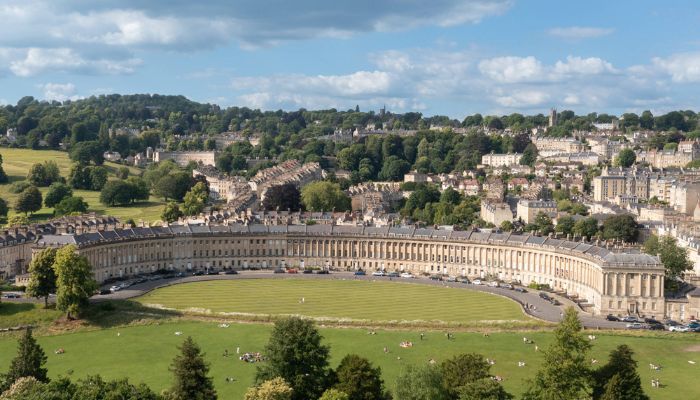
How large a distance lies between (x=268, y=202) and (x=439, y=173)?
65.3m

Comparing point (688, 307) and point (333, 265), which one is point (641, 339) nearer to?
point (688, 307)

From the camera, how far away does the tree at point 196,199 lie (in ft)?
414

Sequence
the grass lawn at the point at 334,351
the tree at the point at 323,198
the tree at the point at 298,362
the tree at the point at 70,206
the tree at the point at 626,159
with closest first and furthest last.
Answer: the tree at the point at 298,362 < the grass lawn at the point at 334,351 < the tree at the point at 70,206 < the tree at the point at 323,198 < the tree at the point at 626,159

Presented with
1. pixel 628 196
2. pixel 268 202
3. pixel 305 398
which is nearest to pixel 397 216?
pixel 268 202

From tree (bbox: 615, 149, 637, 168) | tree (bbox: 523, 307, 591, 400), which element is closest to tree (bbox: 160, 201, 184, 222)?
tree (bbox: 523, 307, 591, 400)

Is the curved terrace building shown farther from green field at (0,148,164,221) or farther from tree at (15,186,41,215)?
tree at (15,186,41,215)

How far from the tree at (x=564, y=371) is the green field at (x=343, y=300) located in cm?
2103

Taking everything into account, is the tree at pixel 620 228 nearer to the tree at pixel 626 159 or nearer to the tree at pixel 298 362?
the tree at pixel 298 362

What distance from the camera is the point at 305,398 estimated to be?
44.7 metres

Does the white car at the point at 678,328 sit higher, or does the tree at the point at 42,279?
the tree at the point at 42,279

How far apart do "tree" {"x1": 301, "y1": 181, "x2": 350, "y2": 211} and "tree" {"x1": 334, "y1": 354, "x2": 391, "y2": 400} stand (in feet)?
273

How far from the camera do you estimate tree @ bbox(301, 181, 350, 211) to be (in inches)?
5098

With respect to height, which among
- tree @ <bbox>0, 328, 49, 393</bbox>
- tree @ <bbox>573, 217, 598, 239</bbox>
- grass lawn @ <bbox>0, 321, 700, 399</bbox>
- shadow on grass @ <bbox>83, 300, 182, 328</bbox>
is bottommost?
grass lawn @ <bbox>0, 321, 700, 399</bbox>

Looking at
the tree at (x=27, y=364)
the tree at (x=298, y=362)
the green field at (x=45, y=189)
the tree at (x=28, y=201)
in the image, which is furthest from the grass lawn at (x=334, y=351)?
the tree at (x=28, y=201)
